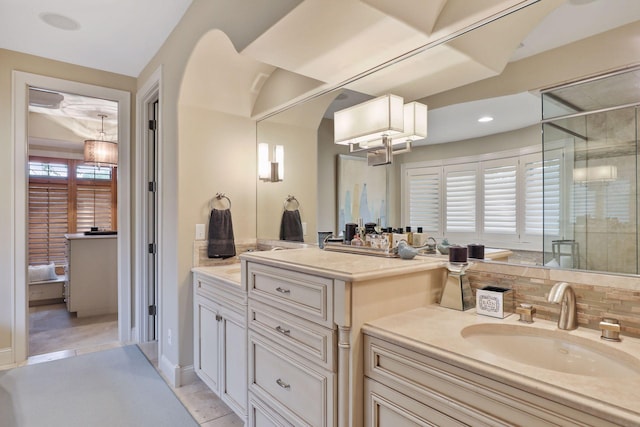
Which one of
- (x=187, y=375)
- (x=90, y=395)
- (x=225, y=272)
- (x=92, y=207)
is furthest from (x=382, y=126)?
(x=92, y=207)

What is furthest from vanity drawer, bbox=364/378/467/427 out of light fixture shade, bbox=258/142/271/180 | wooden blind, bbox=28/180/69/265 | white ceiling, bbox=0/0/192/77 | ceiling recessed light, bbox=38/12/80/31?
wooden blind, bbox=28/180/69/265

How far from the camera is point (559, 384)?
2.61 ft

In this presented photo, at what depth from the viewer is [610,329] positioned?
107 cm

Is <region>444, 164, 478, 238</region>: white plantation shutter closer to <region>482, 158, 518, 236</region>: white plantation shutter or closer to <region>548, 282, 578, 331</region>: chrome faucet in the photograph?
<region>482, 158, 518, 236</region>: white plantation shutter

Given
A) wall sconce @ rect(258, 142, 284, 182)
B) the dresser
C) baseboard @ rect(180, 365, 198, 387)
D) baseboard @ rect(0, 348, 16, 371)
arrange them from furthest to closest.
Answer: the dresser, baseboard @ rect(0, 348, 16, 371), wall sconce @ rect(258, 142, 284, 182), baseboard @ rect(180, 365, 198, 387)

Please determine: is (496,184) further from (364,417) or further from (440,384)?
(364,417)

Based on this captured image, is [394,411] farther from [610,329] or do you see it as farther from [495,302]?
[610,329]

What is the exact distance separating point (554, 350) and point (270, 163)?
A: 2281 mm

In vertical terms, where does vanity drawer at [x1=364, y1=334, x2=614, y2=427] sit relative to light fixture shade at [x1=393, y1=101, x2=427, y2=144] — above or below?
below

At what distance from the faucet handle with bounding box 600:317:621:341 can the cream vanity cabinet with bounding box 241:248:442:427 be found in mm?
591

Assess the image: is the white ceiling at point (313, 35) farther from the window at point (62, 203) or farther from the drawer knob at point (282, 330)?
the window at point (62, 203)

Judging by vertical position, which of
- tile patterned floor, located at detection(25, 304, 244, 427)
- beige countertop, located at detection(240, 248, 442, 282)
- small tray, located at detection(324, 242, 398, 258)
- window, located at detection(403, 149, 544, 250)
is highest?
window, located at detection(403, 149, 544, 250)

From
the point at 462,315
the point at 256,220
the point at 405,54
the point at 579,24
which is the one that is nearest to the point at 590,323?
the point at 462,315

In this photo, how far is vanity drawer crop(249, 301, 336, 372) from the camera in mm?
1312
